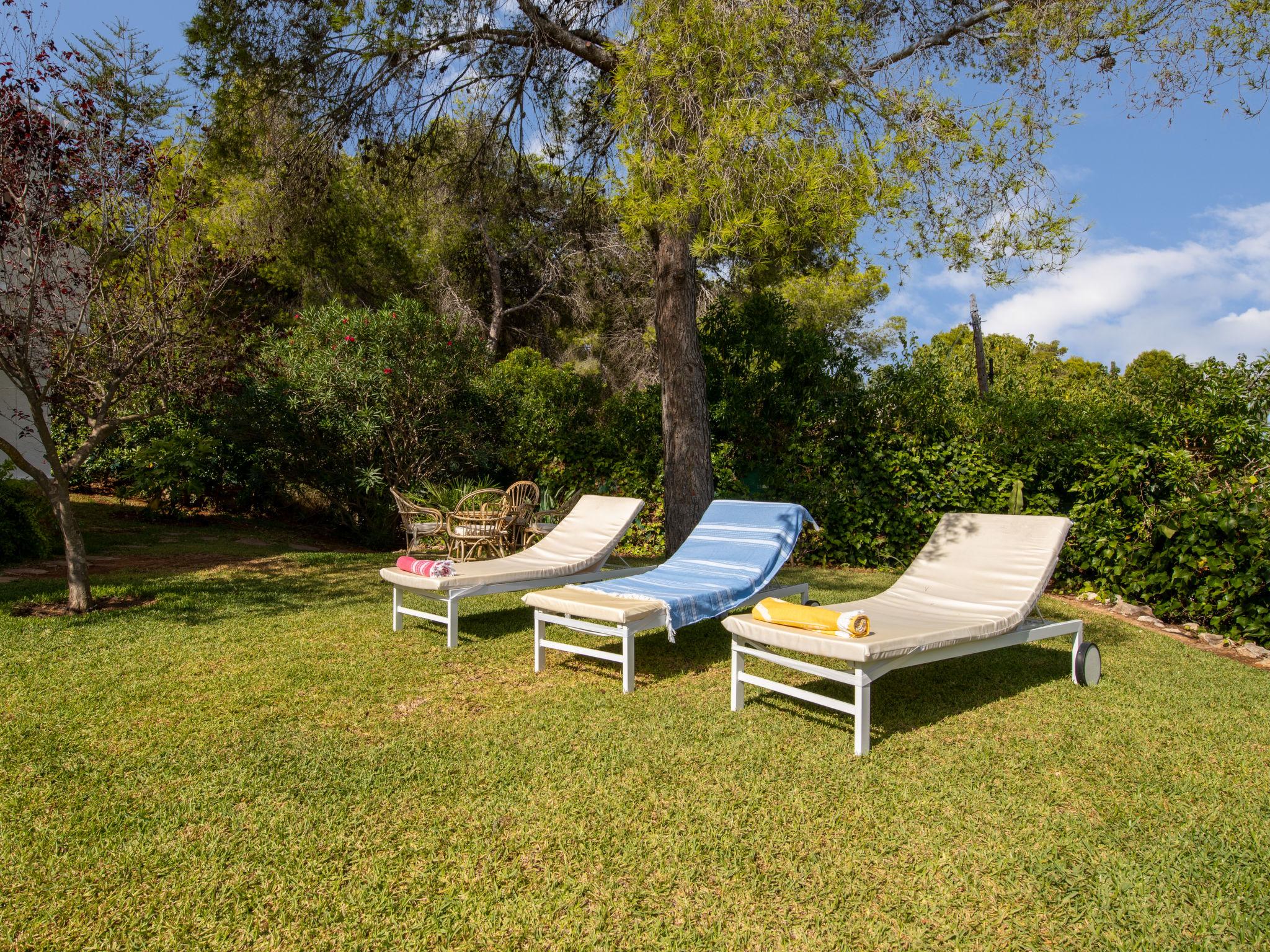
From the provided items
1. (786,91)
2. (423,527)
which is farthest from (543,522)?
(786,91)

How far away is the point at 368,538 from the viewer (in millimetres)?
11500

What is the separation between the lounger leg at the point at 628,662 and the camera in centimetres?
451

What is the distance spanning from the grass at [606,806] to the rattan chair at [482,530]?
3.13 meters

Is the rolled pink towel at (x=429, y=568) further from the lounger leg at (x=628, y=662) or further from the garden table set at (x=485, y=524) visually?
the garden table set at (x=485, y=524)

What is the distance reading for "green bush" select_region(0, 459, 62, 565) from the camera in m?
8.51

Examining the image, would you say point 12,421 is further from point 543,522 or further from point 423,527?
point 543,522

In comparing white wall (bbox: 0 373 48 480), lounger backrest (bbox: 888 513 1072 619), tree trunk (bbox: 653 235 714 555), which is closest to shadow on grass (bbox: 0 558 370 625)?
tree trunk (bbox: 653 235 714 555)

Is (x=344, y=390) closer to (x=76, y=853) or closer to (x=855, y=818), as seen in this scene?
(x=76, y=853)

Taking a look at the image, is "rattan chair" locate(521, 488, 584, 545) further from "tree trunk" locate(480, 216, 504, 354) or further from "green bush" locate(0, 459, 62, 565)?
"tree trunk" locate(480, 216, 504, 354)

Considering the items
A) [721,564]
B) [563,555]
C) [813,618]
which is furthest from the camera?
[563,555]

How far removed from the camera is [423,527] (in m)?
9.16

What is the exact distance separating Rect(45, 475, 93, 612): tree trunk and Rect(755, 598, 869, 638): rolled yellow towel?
5305mm

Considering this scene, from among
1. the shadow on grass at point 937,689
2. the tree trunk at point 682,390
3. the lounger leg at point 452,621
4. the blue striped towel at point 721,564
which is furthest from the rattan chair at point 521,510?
the shadow on grass at point 937,689

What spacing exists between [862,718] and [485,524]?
548cm
